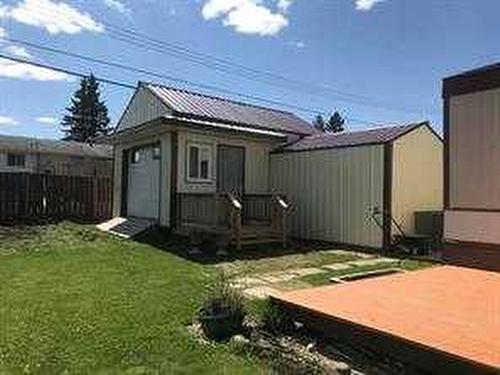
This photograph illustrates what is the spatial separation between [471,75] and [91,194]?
12.7 meters

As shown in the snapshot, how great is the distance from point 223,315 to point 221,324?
0.30 feet

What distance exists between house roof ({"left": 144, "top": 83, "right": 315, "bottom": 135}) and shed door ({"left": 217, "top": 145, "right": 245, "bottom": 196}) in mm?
824

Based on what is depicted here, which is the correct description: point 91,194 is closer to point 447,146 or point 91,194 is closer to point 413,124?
point 413,124

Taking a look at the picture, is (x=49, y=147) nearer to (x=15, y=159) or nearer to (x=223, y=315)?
(x=15, y=159)

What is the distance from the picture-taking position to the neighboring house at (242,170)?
43.4 feet

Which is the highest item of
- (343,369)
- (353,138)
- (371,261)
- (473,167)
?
(353,138)

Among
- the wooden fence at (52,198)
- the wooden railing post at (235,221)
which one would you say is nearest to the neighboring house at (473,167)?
the wooden railing post at (235,221)

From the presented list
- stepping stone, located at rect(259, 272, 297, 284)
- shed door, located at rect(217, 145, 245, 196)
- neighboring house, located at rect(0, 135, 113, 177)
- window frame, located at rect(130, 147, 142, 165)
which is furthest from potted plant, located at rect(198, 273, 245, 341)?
neighboring house, located at rect(0, 135, 113, 177)

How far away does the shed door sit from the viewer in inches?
615

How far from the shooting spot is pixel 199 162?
15.2 meters

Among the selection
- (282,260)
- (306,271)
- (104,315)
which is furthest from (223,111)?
(104,315)

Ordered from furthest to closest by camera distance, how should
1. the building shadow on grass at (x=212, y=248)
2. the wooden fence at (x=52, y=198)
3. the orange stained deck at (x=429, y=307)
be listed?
the wooden fence at (x=52, y=198), the building shadow on grass at (x=212, y=248), the orange stained deck at (x=429, y=307)

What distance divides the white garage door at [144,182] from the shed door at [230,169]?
64.8 inches

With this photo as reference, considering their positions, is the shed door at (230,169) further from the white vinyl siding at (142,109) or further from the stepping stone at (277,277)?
the stepping stone at (277,277)
